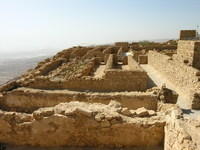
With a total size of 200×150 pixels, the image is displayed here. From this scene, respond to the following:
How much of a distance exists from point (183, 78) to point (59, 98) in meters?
6.51

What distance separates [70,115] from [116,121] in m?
1.27

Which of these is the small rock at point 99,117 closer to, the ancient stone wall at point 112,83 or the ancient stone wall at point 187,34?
the ancient stone wall at point 112,83

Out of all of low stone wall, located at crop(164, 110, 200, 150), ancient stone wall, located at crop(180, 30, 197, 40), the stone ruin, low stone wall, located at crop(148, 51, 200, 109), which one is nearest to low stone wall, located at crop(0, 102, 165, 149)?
the stone ruin

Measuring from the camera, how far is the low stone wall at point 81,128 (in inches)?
251

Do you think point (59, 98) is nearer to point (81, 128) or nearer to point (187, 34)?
point (81, 128)

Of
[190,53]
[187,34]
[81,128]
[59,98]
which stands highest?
[187,34]

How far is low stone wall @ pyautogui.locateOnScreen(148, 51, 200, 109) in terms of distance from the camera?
33.2ft

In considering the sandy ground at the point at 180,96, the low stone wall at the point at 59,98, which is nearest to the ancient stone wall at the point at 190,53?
the sandy ground at the point at 180,96

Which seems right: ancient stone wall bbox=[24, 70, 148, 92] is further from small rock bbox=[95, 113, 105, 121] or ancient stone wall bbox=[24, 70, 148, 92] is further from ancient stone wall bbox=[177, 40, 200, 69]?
small rock bbox=[95, 113, 105, 121]

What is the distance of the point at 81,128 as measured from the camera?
651 cm

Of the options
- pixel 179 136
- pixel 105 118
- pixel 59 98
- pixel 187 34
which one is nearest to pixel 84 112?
pixel 105 118

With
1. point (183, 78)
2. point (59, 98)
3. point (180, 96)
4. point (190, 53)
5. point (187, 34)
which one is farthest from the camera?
point (187, 34)

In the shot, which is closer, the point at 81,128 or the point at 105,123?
the point at 105,123

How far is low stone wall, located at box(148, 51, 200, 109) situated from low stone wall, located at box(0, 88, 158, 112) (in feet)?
5.40
